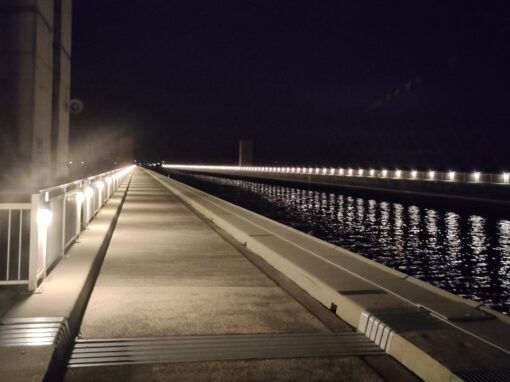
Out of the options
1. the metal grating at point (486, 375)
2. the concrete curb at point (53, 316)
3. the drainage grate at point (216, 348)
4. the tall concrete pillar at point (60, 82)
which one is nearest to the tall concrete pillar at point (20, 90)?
the tall concrete pillar at point (60, 82)

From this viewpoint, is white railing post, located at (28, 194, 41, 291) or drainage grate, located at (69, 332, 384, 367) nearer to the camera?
drainage grate, located at (69, 332, 384, 367)

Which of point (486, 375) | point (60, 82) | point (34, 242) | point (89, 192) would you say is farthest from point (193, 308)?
point (60, 82)

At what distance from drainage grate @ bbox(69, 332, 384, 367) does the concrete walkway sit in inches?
6.3

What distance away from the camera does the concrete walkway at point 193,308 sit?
5570 millimetres

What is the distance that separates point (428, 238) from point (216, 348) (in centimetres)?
1757

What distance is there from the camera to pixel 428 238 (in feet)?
73.3

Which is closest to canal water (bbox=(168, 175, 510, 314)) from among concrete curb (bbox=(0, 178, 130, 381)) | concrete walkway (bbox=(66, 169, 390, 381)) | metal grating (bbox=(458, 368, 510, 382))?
concrete walkway (bbox=(66, 169, 390, 381))

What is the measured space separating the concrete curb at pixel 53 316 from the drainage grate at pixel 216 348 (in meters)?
0.30

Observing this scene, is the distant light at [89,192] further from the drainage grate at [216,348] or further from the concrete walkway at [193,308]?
the drainage grate at [216,348]

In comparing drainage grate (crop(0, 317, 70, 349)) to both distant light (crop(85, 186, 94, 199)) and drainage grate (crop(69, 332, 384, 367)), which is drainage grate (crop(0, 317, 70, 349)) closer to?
drainage grate (crop(69, 332, 384, 367))

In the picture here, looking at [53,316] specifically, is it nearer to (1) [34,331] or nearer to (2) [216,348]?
(1) [34,331]

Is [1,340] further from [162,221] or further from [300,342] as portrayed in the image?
[162,221]

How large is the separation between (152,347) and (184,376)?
921mm

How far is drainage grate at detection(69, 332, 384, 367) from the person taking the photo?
5914 mm
